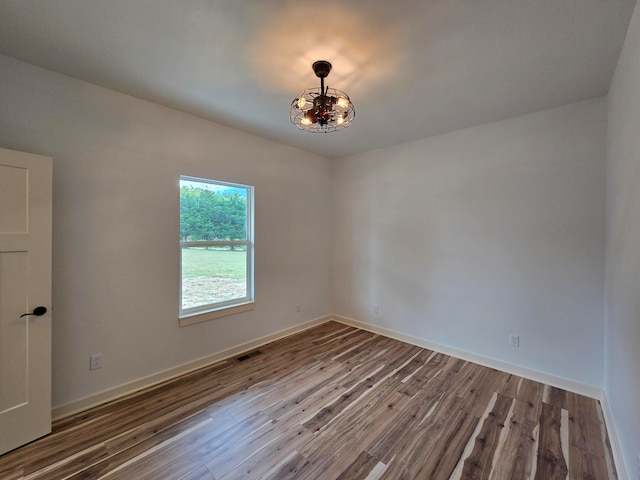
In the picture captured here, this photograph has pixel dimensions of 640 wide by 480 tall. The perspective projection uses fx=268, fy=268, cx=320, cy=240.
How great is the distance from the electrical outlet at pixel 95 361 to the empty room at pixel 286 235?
0.02 meters

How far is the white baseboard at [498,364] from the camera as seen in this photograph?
8.11 feet

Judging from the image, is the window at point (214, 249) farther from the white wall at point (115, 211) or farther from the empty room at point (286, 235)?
the white wall at point (115, 211)

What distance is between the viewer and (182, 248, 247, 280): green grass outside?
9.58 ft

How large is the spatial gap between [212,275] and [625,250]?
3487 mm

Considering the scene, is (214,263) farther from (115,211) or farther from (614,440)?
(614,440)

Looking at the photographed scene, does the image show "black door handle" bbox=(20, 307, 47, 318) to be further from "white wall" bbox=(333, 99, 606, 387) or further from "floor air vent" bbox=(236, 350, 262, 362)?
"white wall" bbox=(333, 99, 606, 387)

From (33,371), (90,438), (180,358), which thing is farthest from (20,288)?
(180,358)

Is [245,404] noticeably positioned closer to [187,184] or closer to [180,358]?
[180,358]

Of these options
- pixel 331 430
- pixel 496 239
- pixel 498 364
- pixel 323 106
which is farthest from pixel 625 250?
pixel 331 430

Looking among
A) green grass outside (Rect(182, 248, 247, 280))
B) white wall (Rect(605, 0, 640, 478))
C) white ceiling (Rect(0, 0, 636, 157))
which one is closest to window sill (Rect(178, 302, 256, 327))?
green grass outside (Rect(182, 248, 247, 280))

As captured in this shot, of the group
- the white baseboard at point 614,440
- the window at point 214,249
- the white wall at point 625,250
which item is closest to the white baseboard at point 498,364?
the white baseboard at point 614,440

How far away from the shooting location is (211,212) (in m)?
3.11

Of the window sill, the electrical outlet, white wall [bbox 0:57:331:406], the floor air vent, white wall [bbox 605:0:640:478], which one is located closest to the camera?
white wall [bbox 605:0:640:478]

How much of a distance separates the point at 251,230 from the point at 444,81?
256cm
